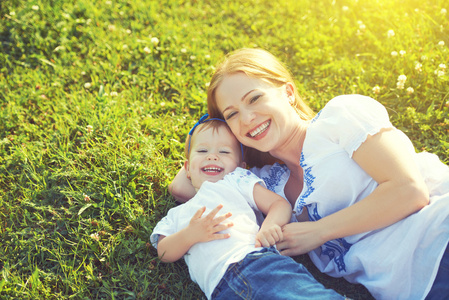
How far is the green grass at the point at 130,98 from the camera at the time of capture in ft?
8.54

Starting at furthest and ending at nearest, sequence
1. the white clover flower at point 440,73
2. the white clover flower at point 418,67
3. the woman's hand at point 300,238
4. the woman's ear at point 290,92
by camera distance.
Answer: the white clover flower at point 418,67, the white clover flower at point 440,73, the woman's ear at point 290,92, the woman's hand at point 300,238

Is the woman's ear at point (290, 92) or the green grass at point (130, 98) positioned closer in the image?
the green grass at point (130, 98)

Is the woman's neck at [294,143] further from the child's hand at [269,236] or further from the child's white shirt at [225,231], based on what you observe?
the child's hand at [269,236]

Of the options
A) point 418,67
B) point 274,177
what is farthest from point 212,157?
point 418,67

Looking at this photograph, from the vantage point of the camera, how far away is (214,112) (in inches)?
116

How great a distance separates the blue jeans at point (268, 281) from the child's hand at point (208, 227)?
0.67ft

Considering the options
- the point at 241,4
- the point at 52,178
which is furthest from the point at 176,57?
the point at 52,178

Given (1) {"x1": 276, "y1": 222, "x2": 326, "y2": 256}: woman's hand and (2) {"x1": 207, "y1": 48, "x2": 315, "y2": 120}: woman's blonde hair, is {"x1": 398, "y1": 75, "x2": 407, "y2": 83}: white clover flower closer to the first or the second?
(2) {"x1": 207, "y1": 48, "x2": 315, "y2": 120}: woman's blonde hair

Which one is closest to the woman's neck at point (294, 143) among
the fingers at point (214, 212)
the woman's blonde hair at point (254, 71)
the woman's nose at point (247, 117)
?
the woman's blonde hair at point (254, 71)

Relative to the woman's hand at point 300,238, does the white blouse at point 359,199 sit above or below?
above

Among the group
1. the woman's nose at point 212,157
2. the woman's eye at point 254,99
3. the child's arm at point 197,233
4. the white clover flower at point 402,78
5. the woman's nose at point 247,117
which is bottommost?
the child's arm at point 197,233

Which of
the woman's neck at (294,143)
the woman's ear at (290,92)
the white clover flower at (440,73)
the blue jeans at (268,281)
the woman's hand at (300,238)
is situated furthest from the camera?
the white clover flower at (440,73)

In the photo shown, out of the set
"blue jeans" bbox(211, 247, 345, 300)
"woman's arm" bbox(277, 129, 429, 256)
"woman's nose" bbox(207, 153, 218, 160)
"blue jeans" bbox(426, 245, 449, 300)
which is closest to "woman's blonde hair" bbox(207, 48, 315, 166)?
"woman's nose" bbox(207, 153, 218, 160)

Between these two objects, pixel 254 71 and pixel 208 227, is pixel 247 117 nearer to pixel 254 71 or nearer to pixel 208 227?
pixel 254 71
